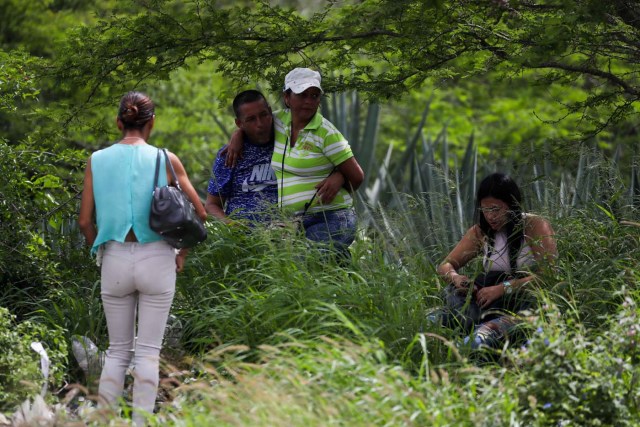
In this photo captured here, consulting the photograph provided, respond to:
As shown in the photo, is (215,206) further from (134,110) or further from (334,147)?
(134,110)

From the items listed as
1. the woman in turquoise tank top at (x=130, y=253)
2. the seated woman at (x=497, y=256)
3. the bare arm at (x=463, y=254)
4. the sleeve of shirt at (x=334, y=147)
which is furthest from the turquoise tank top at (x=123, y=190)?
the bare arm at (x=463, y=254)

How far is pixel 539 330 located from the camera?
4.55m

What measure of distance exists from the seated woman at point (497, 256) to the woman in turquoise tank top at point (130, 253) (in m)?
1.58

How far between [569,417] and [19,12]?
1170 centimetres

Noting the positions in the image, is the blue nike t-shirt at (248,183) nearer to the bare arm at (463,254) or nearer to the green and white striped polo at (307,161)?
the green and white striped polo at (307,161)

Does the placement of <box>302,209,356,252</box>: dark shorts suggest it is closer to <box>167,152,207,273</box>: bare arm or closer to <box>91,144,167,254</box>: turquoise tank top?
<box>167,152,207,273</box>: bare arm

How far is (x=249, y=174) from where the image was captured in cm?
678

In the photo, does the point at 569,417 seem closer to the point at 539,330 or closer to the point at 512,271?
the point at 539,330

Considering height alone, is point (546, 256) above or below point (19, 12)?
below

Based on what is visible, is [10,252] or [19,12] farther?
[19,12]

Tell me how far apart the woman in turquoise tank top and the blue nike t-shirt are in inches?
61.3

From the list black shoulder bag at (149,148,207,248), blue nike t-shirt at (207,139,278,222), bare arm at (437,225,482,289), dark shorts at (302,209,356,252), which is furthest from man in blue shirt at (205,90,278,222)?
black shoulder bag at (149,148,207,248)

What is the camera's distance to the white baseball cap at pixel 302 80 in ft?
20.8

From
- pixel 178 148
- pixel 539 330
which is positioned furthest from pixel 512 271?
pixel 178 148
